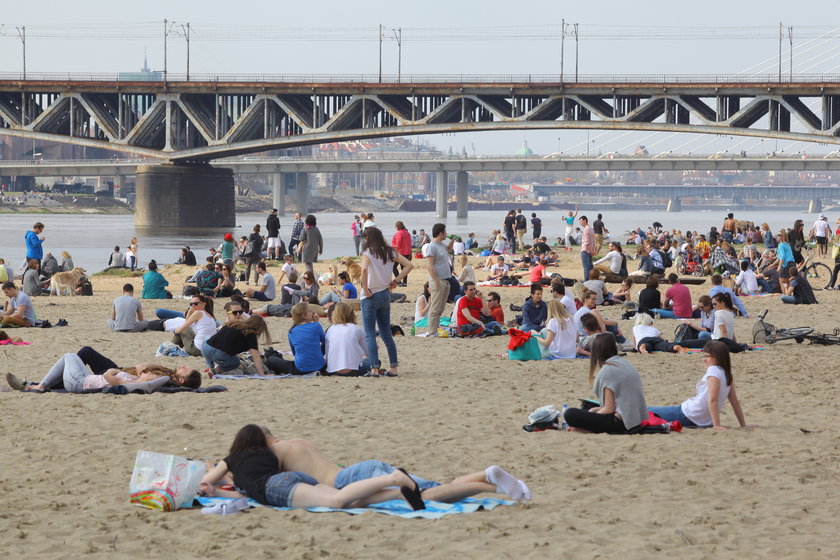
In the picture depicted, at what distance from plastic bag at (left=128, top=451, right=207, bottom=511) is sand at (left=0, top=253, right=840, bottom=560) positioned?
10 centimetres

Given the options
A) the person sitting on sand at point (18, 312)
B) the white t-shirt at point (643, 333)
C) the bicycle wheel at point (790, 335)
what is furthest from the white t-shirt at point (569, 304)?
the person sitting on sand at point (18, 312)

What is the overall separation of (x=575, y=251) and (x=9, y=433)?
32.4m

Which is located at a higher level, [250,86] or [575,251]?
[250,86]

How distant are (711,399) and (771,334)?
682cm

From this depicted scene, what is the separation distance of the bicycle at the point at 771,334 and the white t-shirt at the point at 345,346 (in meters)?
5.82

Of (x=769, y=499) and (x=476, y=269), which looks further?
(x=476, y=269)

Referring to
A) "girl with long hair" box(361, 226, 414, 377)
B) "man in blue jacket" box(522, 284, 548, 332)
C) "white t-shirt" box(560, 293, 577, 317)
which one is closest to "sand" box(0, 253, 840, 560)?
"girl with long hair" box(361, 226, 414, 377)

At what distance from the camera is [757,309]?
858 inches

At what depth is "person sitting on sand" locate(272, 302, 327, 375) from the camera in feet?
42.9

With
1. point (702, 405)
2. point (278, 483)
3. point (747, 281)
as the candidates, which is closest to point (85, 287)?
point (747, 281)

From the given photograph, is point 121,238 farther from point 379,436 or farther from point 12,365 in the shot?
point 379,436

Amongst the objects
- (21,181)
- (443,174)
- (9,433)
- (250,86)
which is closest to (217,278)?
(9,433)

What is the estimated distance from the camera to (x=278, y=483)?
727 centimetres

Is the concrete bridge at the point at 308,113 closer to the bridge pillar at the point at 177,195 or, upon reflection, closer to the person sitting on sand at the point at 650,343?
the bridge pillar at the point at 177,195
